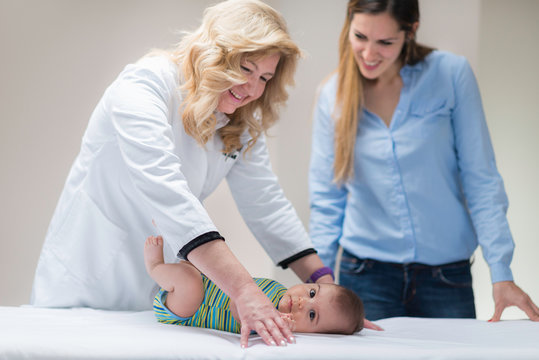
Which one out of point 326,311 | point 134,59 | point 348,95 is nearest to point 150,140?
point 326,311

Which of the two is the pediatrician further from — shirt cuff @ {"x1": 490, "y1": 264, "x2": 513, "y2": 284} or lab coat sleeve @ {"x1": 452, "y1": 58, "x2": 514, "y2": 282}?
shirt cuff @ {"x1": 490, "y1": 264, "x2": 513, "y2": 284}

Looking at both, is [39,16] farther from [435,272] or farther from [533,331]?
[533,331]

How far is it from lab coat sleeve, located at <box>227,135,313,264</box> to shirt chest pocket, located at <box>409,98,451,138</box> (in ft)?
1.83

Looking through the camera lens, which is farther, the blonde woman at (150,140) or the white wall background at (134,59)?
the white wall background at (134,59)

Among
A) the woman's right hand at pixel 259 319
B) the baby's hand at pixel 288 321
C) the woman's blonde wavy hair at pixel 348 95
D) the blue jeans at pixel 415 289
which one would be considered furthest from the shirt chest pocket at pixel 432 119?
the woman's right hand at pixel 259 319

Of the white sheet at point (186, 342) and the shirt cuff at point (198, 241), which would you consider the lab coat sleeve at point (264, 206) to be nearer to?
the white sheet at point (186, 342)

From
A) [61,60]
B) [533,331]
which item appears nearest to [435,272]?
[533,331]

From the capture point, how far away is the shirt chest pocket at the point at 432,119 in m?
2.06

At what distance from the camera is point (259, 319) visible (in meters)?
1.26

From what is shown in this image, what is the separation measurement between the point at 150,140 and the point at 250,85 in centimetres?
37

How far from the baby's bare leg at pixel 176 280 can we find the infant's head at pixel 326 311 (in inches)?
9.2

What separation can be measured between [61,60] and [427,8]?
163cm

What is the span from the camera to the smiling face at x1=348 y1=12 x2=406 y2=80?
201 cm

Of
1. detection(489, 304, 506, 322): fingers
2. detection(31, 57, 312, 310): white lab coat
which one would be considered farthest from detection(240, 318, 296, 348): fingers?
detection(489, 304, 506, 322): fingers
